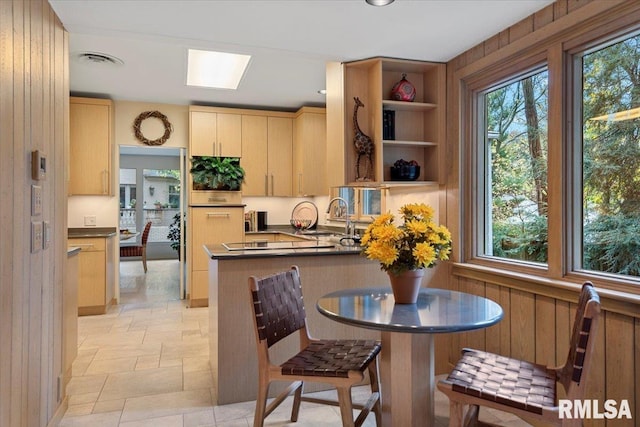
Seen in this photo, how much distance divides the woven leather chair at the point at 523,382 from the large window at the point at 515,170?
0.86 m

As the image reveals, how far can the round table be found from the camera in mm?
1665

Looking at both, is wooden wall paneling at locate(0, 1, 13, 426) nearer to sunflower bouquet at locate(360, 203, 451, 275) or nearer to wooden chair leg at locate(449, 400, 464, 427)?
sunflower bouquet at locate(360, 203, 451, 275)

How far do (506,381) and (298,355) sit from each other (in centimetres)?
94

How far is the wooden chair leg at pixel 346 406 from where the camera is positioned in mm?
1828

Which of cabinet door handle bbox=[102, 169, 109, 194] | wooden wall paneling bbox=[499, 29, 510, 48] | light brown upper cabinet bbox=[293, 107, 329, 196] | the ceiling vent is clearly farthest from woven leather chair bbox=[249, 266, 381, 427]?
cabinet door handle bbox=[102, 169, 109, 194]

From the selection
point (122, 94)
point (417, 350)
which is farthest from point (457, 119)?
point (122, 94)

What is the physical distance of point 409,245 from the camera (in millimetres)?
1833

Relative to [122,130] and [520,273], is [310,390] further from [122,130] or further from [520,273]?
[122,130]

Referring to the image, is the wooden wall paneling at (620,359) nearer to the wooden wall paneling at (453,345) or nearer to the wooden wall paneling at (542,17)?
the wooden wall paneling at (453,345)

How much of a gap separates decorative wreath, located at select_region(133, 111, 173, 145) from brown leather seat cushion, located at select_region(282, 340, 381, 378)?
390 cm

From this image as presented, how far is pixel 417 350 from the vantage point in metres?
1.81

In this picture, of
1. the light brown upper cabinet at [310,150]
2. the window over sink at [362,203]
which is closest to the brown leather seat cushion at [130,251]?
the light brown upper cabinet at [310,150]

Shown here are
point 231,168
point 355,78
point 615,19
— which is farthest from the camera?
point 231,168

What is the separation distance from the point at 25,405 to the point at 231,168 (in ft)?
12.1
